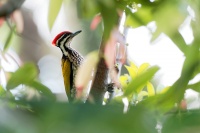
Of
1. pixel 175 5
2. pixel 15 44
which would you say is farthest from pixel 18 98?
pixel 15 44

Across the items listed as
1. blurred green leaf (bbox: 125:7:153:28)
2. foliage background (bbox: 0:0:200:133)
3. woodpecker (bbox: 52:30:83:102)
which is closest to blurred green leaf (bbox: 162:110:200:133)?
foliage background (bbox: 0:0:200:133)

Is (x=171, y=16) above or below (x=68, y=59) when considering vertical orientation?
below

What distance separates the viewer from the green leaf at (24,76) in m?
0.21

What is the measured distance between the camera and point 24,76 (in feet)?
0.72

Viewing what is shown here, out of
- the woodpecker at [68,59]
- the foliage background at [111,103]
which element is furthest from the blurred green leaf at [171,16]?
the woodpecker at [68,59]

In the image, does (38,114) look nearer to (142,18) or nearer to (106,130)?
(106,130)

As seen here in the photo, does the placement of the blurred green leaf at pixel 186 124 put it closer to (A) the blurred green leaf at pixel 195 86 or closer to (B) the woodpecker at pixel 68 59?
(A) the blurred green leaf at pixel 195 86

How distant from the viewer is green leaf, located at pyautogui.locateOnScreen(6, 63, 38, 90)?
0.21 m

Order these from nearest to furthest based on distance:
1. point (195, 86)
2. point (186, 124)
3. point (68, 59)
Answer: point (186, 124), point (195, 86), point (68, 59)

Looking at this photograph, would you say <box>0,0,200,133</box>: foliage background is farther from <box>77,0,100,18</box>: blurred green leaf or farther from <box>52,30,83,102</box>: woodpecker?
<box>52,30,83,102</box>: woodpecker

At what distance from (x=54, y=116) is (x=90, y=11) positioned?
7.2 inches

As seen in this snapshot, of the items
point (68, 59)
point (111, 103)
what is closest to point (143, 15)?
point (111, 103)

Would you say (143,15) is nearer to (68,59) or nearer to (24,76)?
(24,76)

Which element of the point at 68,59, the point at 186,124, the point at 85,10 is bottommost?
the point at 186,124
